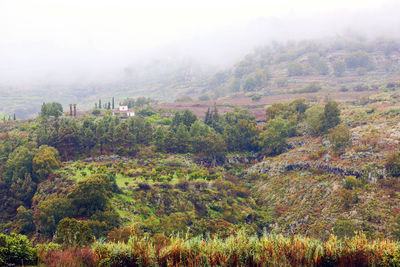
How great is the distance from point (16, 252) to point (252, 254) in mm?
7949

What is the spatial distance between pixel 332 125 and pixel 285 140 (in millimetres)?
8472

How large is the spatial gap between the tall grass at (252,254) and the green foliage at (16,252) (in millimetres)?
2122

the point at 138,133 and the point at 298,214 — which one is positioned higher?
the point at 138,133

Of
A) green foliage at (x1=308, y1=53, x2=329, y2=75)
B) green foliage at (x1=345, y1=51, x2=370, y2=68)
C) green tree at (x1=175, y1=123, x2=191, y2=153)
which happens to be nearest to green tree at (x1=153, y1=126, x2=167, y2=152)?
green tree at (x1=175, y1=123, x2=191, y2=153)

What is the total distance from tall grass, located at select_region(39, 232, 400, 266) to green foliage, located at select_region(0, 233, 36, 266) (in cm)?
212

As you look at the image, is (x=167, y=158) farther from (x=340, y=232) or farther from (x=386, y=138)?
(x=386, y=138)

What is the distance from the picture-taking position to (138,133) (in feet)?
153

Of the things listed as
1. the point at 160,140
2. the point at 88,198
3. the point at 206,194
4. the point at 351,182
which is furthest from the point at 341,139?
the point at 88,198

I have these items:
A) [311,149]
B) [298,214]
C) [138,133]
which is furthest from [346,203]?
[138,133]

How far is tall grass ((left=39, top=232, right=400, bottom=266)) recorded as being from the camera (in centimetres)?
781

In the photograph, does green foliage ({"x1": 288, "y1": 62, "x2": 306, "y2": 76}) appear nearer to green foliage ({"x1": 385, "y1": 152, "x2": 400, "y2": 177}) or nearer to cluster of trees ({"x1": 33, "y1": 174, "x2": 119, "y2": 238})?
green foliage ({"x1": 385, "y1": 152, "x2": 400, "y2": 177})

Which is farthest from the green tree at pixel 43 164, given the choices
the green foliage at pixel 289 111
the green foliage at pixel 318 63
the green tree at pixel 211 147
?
the green foliage at pixel 318 63

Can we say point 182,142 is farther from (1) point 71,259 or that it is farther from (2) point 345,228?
(1) point 71,259

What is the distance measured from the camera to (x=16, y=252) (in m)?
8.07
